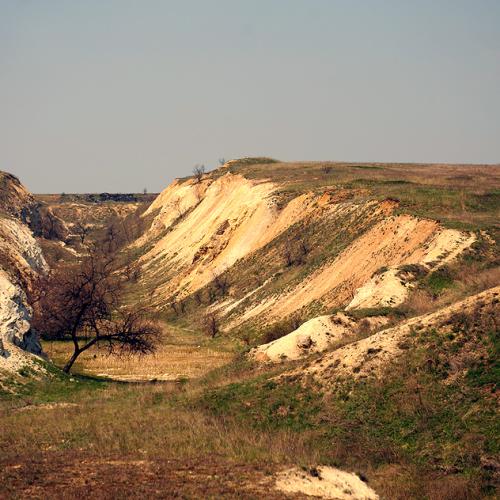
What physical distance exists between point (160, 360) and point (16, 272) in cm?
1685

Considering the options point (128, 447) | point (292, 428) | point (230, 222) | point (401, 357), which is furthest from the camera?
point (230, 222)

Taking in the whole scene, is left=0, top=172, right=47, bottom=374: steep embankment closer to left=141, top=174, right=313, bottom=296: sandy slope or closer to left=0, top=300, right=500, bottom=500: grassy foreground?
left=0, top=300, right=500, bottom=500: grassy foreground

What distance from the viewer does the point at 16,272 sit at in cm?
6053

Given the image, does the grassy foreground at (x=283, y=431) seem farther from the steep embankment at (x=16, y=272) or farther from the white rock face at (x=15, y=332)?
the steep embankment at (x=16, y=272)

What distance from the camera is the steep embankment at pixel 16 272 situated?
112 ft

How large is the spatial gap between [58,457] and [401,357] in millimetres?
11734

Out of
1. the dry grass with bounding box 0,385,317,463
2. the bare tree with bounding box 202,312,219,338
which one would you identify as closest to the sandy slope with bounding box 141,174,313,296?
the bare tree with bounding box 202,312,219,338

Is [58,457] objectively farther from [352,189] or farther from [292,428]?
[352,189]

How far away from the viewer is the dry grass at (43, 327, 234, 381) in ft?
144

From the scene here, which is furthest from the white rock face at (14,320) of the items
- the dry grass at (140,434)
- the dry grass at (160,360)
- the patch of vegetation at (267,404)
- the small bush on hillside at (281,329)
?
the small bush on hillside at (281,329)

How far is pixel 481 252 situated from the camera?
1882 inches

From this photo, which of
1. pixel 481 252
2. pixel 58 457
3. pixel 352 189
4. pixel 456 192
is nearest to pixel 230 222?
pixel 352 189

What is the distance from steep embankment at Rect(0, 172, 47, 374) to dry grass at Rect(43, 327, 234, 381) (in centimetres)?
518

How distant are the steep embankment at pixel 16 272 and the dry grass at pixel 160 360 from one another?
5.18 m
